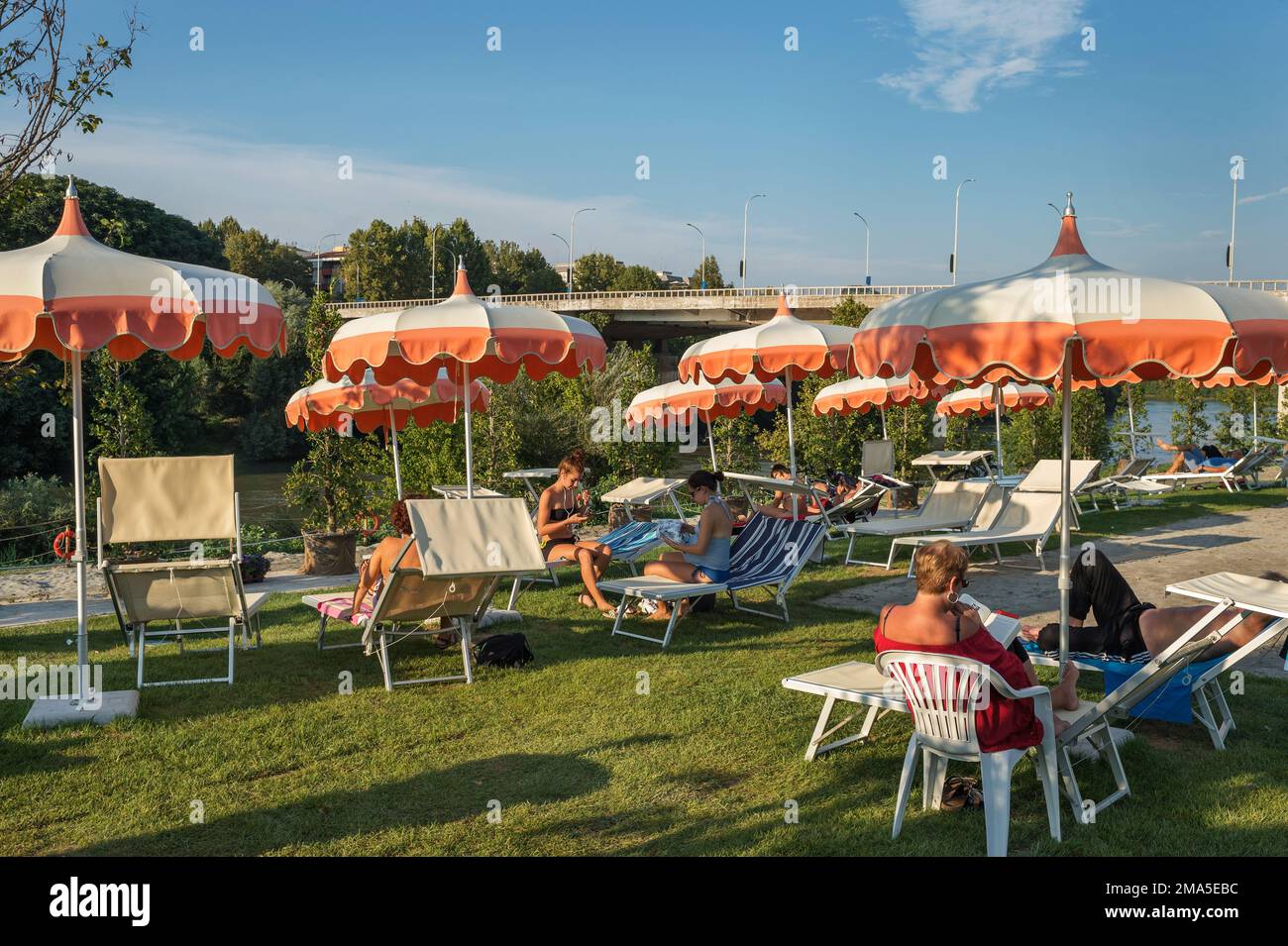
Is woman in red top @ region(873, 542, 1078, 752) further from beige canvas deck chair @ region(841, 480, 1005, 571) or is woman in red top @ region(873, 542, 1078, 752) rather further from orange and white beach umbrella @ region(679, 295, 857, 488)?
beige canvas deck chair @ region(841, 480, 1005, 571)

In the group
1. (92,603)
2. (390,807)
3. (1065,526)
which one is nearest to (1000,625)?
(1065,526)

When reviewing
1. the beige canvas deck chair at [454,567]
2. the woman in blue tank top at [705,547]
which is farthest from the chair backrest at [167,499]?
the woman in blue tank top at [705,547]

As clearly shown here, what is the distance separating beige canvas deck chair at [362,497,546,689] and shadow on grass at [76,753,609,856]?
1.58m

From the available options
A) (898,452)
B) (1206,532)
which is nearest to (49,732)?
(1206,532)

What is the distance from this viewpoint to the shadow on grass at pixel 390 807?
402 centimetres

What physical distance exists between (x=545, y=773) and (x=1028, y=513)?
750cm

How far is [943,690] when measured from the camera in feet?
12.9

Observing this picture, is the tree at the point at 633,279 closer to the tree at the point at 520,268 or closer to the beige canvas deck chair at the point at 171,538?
the tree at the point at 520,268

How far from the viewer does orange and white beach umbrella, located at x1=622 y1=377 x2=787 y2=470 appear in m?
13.2

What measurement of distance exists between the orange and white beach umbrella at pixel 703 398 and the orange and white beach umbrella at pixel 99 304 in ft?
25.3

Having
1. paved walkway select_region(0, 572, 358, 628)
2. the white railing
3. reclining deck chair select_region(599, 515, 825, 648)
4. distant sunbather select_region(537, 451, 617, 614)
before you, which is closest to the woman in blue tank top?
reclining deck chair select_region(599, 515, 825, 648)
